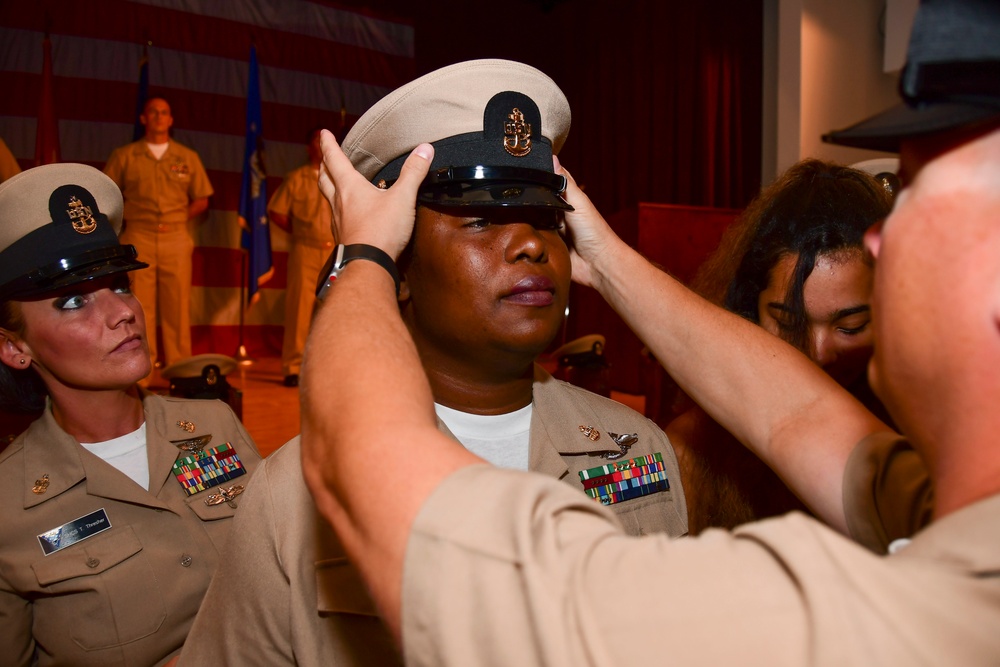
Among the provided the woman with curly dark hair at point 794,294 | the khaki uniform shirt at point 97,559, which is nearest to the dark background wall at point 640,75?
the woman with curly dark hair at point 794,294

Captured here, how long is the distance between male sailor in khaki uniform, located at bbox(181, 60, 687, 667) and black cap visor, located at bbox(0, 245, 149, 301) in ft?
2.72

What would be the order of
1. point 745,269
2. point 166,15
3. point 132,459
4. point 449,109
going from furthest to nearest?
point 166,15, point 132,459, point 745,269, point 449,109

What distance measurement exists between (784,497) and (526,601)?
1.15m

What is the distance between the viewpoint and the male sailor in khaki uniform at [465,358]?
3.52 ft

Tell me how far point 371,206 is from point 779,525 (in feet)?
2.09

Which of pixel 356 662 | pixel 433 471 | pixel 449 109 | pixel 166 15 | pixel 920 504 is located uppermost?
pixel 166 15

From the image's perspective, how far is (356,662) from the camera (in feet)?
3.52

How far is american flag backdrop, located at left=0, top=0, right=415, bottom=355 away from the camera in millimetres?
6750

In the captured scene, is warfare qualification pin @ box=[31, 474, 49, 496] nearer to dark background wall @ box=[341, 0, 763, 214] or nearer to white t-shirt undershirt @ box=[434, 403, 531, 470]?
white t-shirt undershirt @ box=[434, 403, 531, 470]

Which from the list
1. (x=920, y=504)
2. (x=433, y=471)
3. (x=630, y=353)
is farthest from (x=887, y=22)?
(x=433, y=471)

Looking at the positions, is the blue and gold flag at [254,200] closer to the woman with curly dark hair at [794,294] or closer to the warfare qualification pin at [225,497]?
the warfare qualification pin at [225,497]

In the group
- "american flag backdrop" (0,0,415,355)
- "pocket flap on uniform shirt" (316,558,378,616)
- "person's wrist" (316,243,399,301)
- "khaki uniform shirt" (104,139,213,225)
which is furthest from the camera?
"american flag backdrop" (0,0,415,355)

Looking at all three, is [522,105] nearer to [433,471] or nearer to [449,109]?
[449,109]

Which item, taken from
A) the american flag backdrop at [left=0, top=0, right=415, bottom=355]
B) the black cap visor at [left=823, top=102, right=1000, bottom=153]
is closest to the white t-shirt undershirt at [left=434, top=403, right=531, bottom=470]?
the black cap visor at [left=823, top=102, right=1000, bottom=153]
